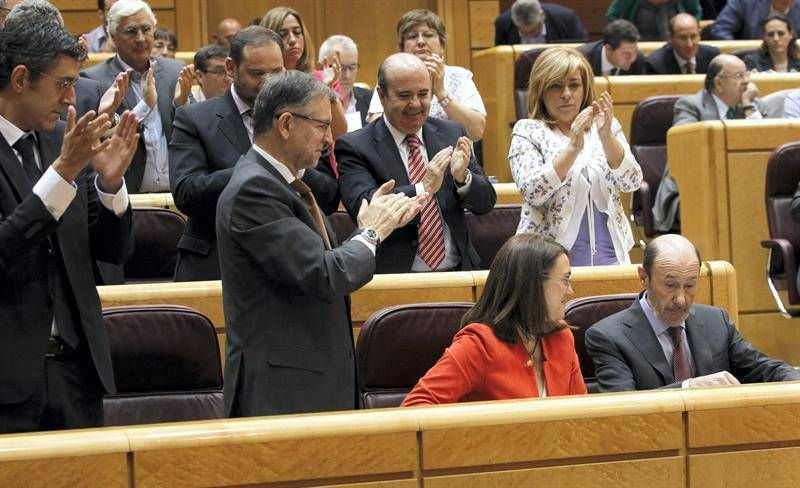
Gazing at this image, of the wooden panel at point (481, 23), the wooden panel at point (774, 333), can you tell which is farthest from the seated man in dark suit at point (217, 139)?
the wooden panel at point (481, 23)

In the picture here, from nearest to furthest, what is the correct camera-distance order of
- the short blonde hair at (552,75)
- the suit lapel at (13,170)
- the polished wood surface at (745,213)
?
the suit lapel at (13,170) → the short blonde hair at (552,75) → the polished wood surface at (745,213)

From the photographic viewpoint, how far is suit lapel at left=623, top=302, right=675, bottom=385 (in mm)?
2955

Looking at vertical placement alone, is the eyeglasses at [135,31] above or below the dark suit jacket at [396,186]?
above

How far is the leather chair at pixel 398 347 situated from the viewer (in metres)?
2.94

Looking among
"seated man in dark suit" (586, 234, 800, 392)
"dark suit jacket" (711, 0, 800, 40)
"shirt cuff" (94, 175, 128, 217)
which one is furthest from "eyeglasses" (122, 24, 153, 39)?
"dark suit jacket" (711, 0, 800, 40)

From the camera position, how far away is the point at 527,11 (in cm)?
706

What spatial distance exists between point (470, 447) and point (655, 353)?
1.07m

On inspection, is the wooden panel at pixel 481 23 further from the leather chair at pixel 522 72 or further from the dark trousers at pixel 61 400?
the dark trousers at pixel 61 400

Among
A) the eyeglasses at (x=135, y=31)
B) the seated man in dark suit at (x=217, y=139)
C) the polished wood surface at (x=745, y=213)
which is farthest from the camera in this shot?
the polished wood surface at (x=745, y=213)

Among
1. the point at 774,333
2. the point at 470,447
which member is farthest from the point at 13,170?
the point at 774,333

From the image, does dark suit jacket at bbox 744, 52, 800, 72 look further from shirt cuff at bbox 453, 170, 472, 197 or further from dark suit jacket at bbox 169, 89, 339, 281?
dark suit jacket at bbox 169, 89, 339, 281

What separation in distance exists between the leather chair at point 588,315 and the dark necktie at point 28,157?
53.3 inches

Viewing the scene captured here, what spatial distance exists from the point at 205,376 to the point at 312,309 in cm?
70

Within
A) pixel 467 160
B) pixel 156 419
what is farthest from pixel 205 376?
pixel 467 160
